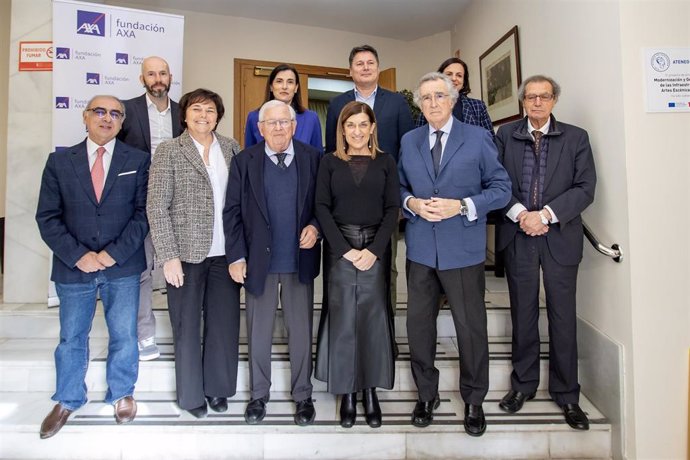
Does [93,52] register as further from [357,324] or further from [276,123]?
[357,324]

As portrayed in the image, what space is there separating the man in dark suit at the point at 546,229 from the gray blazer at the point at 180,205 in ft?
4.80

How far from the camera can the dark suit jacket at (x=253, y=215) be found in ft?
6.20

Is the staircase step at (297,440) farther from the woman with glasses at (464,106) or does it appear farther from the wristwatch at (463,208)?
the woman with glasses at (464,106)

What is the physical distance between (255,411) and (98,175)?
1.36 metres

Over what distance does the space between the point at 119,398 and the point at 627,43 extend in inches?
116

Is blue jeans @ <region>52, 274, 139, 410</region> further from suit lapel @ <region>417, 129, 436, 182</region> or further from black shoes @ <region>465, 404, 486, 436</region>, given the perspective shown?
black shoes @ <region>465, 404, 486, 436</region>

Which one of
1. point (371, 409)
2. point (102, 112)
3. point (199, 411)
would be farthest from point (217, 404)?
point (102, 112)

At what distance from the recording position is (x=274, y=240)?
6.34 ft

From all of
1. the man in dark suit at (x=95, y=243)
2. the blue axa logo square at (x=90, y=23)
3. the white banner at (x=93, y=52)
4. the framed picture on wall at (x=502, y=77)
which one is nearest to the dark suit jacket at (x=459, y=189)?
the man in dark suit at (x=95, y=243)

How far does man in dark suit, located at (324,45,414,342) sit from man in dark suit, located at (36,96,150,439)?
1051 mm

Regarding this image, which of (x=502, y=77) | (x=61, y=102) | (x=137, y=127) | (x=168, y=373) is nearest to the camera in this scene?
A: (x=168, y=373)

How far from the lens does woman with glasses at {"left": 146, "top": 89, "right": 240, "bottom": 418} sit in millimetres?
1886

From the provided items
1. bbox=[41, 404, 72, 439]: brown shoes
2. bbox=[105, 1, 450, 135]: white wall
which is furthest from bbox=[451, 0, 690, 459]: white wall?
bbox=[105, 1, 450, 135]: white wall

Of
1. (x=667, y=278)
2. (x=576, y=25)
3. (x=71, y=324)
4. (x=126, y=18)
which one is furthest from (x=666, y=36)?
(x=126, y=18)
